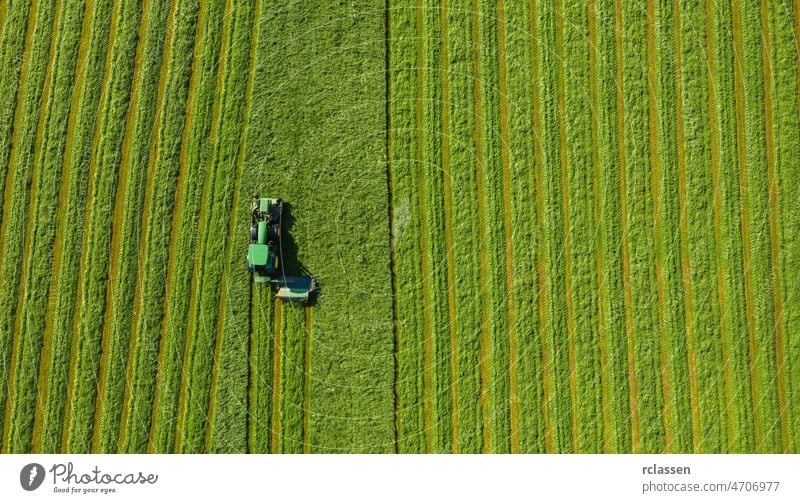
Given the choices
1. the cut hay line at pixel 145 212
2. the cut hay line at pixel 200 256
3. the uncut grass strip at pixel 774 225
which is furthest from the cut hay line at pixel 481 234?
the cut hay line at pixel 145 212

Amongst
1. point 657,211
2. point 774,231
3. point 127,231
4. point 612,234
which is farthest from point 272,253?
point 774,231

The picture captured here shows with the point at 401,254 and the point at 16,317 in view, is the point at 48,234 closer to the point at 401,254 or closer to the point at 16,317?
the point at 16,317

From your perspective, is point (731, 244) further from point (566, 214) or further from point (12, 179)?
point (12, 179)

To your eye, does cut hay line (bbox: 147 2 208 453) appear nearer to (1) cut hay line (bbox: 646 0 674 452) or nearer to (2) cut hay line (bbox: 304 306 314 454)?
(2) cut hay line (bbox: 304 306 314 454)

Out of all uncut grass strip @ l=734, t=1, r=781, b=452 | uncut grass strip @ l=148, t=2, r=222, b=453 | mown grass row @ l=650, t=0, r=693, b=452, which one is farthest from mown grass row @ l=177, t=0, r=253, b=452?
uncut grass strip @ l=734, t=1, r=781, b=452
